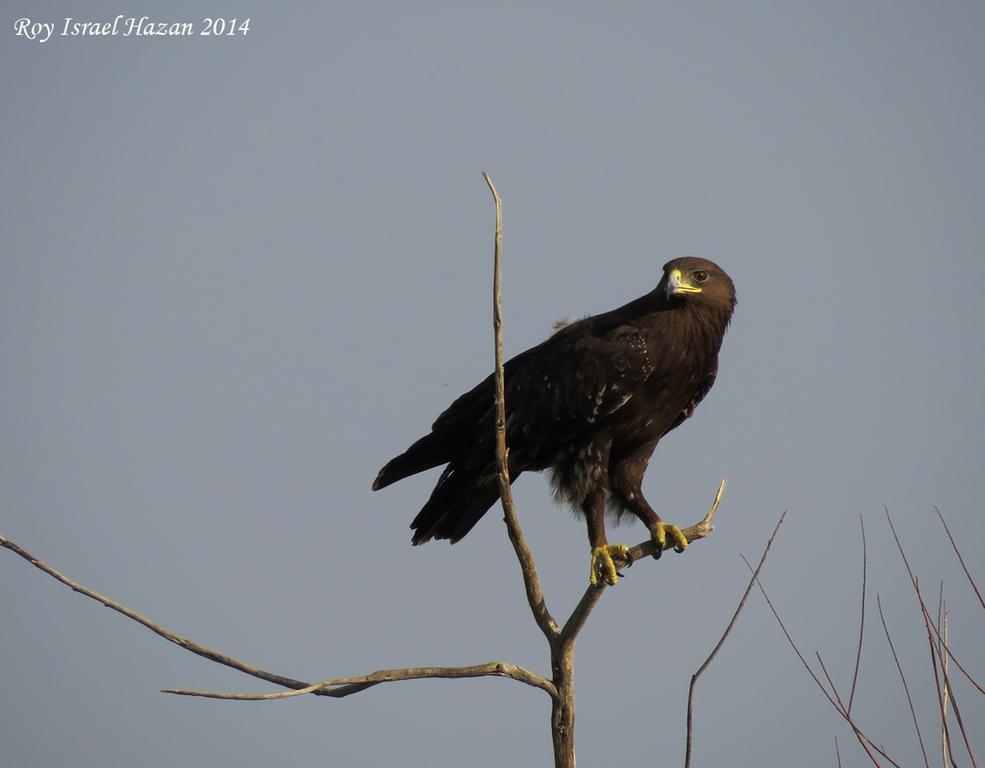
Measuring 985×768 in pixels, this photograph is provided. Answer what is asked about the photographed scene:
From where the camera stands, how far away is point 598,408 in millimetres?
7906

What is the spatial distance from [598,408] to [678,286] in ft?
3.28

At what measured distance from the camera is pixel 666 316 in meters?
8.13

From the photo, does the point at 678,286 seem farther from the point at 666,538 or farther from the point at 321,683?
the point at 321,683

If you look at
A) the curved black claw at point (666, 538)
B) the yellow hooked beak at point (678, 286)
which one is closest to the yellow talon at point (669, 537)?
the curved black claw at point (666, 538)

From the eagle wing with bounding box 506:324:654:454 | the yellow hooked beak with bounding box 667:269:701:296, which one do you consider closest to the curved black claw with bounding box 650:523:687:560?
the eagle wing with bounding box 506:324:654:454

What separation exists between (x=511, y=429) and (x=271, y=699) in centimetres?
360

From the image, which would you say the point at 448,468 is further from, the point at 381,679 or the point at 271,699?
the point at 271,699

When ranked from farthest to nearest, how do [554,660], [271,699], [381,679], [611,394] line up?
[611,394], [554,660], [381,679], [271,699]

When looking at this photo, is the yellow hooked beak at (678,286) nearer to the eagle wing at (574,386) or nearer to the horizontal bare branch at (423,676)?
the eagle wing at (574,386)

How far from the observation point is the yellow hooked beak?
812 centimetres

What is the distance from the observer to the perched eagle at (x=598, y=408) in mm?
7953

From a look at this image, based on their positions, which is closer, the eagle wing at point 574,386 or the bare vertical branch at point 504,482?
the bare vertical branch at point 504,482

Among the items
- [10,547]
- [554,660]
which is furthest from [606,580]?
[10,547]

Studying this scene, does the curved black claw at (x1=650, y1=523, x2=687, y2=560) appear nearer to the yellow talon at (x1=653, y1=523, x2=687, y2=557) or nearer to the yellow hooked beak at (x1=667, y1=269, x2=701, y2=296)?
the yellow talon at (x1=653, y1=523, x2=687, y2=557)
